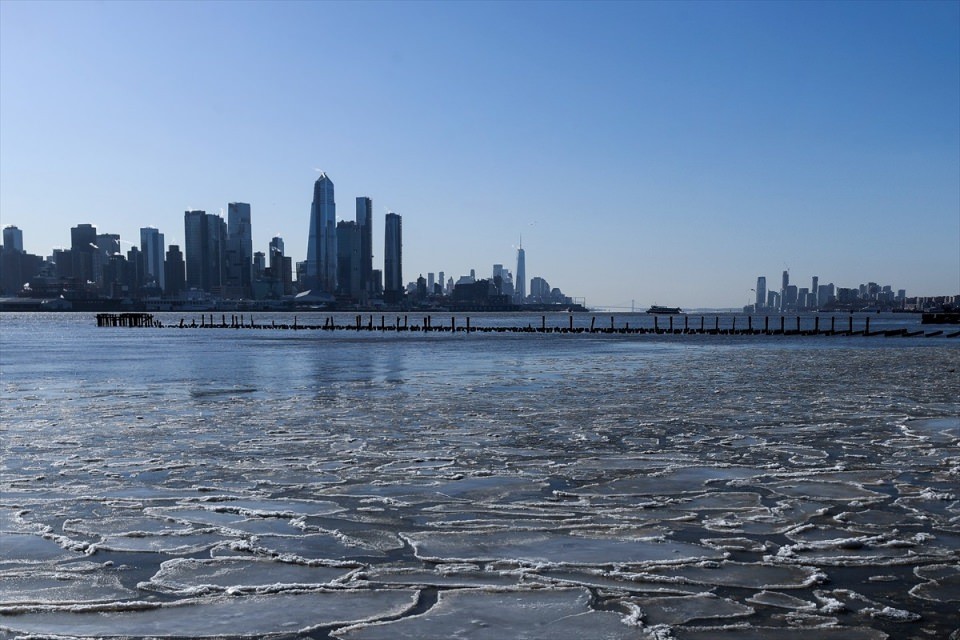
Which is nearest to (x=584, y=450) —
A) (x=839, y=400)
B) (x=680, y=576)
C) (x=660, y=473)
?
(x=660, y=473)

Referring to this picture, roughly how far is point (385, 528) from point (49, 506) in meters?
4.03

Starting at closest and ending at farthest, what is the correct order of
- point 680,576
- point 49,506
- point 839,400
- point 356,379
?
point 680,576, point 49,506, point 839,400, point 356,379

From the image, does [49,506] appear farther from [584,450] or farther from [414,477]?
[584,450]

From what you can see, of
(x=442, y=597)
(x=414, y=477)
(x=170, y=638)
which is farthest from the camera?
(x=414, y=477)

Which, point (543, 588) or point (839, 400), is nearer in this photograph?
point (543, 588)

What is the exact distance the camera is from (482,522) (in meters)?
8.90

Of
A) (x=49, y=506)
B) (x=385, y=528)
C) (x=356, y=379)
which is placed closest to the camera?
(x=385, y=528)

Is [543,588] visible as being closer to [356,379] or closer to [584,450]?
[584,450]

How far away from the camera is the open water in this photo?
613 cm

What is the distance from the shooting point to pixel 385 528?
342 inches

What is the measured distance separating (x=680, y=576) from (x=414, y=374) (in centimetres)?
A: 2614

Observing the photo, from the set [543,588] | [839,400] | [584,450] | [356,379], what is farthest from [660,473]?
[356,379]

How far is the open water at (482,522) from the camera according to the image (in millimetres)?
6129

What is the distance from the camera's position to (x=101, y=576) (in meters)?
7.05
